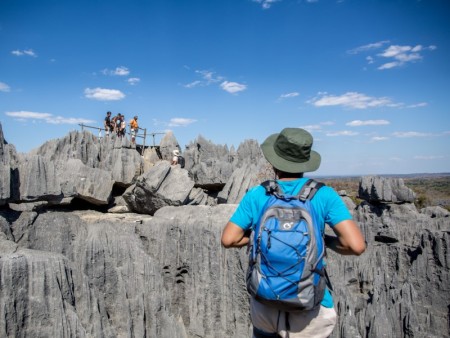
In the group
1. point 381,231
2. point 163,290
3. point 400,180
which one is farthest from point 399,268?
point 163,290

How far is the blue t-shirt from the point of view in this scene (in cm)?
211

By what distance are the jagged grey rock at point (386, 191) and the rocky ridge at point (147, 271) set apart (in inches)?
158

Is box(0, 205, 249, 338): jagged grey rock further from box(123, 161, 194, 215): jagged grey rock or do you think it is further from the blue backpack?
box(123, 161, 194, 215): jagged grey rock

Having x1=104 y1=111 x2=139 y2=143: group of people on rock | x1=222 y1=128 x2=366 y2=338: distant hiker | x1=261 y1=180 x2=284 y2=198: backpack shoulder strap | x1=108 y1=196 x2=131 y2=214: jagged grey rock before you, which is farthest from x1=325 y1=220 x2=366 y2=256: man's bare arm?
x1=104 y1=111 x2=139 y2=143: group of people on rock

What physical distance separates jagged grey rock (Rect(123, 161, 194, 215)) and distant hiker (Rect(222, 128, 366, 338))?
9.59m

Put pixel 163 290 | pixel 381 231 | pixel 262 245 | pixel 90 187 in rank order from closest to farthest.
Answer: pixel 262 245 → pixel 163 290 → pixel 90 187 → pixel 381 231

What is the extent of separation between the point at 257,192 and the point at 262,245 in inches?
14.8

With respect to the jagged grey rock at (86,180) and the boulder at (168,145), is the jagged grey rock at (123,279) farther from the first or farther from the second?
the boulder at (168,145)

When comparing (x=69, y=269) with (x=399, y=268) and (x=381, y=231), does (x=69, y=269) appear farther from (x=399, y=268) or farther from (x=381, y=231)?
(x=381, y=231)

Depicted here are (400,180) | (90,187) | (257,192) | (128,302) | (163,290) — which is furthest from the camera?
(400,180)

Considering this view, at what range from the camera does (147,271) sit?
5.33m

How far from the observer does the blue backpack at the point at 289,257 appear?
76.3 inches

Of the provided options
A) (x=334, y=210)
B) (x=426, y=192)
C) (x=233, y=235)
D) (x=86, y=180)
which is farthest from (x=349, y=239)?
(x=426, y=192)

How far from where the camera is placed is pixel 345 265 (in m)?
9.98
